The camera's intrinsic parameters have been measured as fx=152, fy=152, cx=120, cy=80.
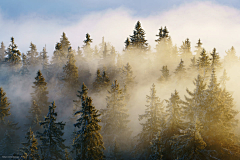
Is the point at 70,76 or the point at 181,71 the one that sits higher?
the point at 181,71

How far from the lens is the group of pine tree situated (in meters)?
18.2

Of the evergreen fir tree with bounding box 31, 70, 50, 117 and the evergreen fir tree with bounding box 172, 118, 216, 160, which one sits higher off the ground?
the evergreen fir tree with bounding box 31, 70, 50, 117

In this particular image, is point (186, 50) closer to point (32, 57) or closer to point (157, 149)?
point (157, 149)

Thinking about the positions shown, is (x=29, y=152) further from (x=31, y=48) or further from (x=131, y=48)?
(x=31, y=48)

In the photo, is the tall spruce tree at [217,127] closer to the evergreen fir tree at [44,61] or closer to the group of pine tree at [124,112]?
the group of pine tree at [124,112]

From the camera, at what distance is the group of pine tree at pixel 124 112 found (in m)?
18.2

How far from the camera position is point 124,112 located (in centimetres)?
3362

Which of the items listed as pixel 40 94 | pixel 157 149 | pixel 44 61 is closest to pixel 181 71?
pixel 157 149

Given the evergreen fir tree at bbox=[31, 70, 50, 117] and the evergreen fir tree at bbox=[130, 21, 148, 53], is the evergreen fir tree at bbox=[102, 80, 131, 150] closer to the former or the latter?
the evergreen fir tree at bbox=[31, 70, 50, 117]

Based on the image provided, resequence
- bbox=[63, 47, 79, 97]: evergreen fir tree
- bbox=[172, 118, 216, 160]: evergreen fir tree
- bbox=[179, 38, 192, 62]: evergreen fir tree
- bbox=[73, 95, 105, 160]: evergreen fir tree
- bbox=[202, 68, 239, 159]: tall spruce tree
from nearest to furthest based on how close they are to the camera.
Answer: bbox=[172, 118, 216, 160]: evergreen fir tree → bbox=[202, 68, 239, 159]: tall spruce tree → bbox=[73, 95, 105, 160]: evergreen fir tree → bbox=[63, 47, 79, 97]: evergreen fir tree → bbox=[179, 38, 192, 62]: evergreen fir tree

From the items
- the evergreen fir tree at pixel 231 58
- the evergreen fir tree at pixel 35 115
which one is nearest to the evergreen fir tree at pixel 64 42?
the evergreen fir tree at pixel 35 115

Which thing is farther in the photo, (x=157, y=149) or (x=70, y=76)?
(x=70, y=76)

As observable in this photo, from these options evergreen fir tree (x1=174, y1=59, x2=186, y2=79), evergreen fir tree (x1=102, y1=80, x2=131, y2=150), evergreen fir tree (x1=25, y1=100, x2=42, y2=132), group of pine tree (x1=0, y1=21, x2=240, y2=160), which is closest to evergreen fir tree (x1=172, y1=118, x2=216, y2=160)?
group of pine tree (x1=0, y1=21, x2=240, y2=160)

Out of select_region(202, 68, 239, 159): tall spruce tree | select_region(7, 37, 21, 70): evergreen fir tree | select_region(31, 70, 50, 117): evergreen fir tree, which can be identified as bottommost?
select_region(202, 68, 239, 159): tall spruce tree
